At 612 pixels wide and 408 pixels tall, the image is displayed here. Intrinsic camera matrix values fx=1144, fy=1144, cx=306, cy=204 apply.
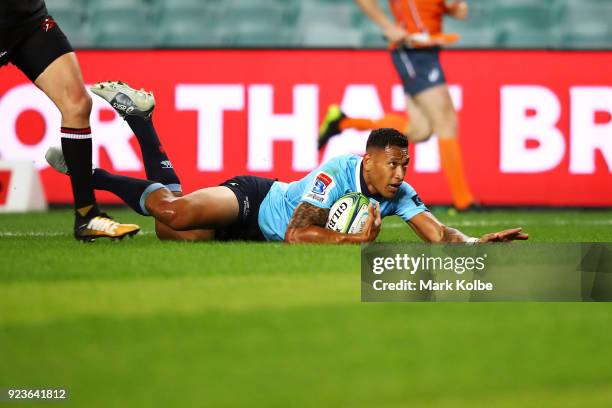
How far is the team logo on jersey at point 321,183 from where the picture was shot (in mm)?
6223

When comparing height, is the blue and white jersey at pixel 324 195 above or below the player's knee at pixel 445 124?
below

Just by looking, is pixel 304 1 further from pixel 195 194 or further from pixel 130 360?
pixel 130 360

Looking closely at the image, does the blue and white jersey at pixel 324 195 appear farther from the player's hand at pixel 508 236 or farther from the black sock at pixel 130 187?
the black sock at pixel 130 187

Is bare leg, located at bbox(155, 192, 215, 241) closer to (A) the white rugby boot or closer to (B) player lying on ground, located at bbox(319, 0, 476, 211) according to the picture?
(A) the white rugby boot

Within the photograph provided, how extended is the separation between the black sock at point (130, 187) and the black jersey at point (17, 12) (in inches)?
43.4

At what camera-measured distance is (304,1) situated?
12.4 meters

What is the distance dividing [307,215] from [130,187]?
121 cm

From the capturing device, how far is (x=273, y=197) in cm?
680

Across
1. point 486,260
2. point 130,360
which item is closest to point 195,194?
point 486,260

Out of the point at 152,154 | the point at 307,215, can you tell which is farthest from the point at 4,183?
the point at 307,215

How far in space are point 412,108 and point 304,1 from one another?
7.90ft

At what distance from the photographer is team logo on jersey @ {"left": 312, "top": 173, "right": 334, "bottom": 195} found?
6223mm

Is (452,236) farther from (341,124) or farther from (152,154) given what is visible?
(341,124)

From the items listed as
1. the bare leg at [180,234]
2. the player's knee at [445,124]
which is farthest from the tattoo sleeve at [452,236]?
the player's knee at [445,124]
